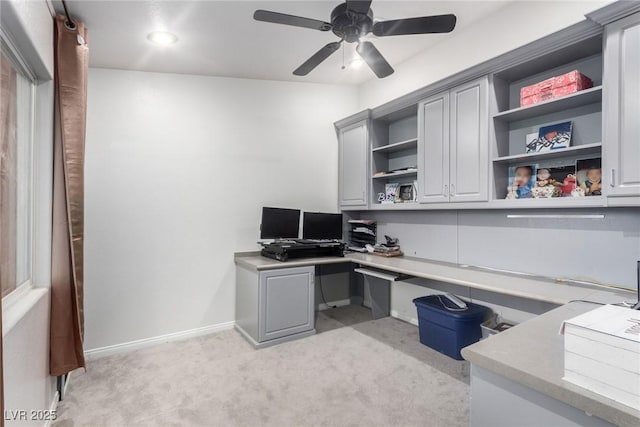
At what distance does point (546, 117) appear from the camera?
2367mm

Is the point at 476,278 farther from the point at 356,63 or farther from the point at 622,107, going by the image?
the point at 356,63

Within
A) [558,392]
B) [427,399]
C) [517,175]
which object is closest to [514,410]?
[558,392]

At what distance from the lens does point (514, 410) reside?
0.90 metres

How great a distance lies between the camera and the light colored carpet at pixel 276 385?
75.7 inches

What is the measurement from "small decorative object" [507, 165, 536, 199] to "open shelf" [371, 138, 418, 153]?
95 cm

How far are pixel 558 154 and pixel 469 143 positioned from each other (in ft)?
1.99

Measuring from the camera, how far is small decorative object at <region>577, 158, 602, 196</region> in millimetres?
2038

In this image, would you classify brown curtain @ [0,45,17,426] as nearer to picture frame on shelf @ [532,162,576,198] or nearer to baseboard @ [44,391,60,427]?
baseboard @ [44,391,60,427]

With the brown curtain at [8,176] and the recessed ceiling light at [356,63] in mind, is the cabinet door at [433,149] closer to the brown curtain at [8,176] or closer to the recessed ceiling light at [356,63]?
the recessed ceiling light at [356,63]

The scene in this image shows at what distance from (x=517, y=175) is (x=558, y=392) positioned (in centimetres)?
209

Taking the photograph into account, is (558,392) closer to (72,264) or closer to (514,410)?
(514,410)

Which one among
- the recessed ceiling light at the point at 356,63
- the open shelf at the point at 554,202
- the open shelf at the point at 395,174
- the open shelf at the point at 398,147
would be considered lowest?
the open shelf at the point at 554,202

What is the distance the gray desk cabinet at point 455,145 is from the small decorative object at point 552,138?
33 centimetres

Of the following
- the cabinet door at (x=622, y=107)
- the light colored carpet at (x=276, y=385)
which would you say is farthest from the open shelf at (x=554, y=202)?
the light colored carpet at (x=276, y=385)
